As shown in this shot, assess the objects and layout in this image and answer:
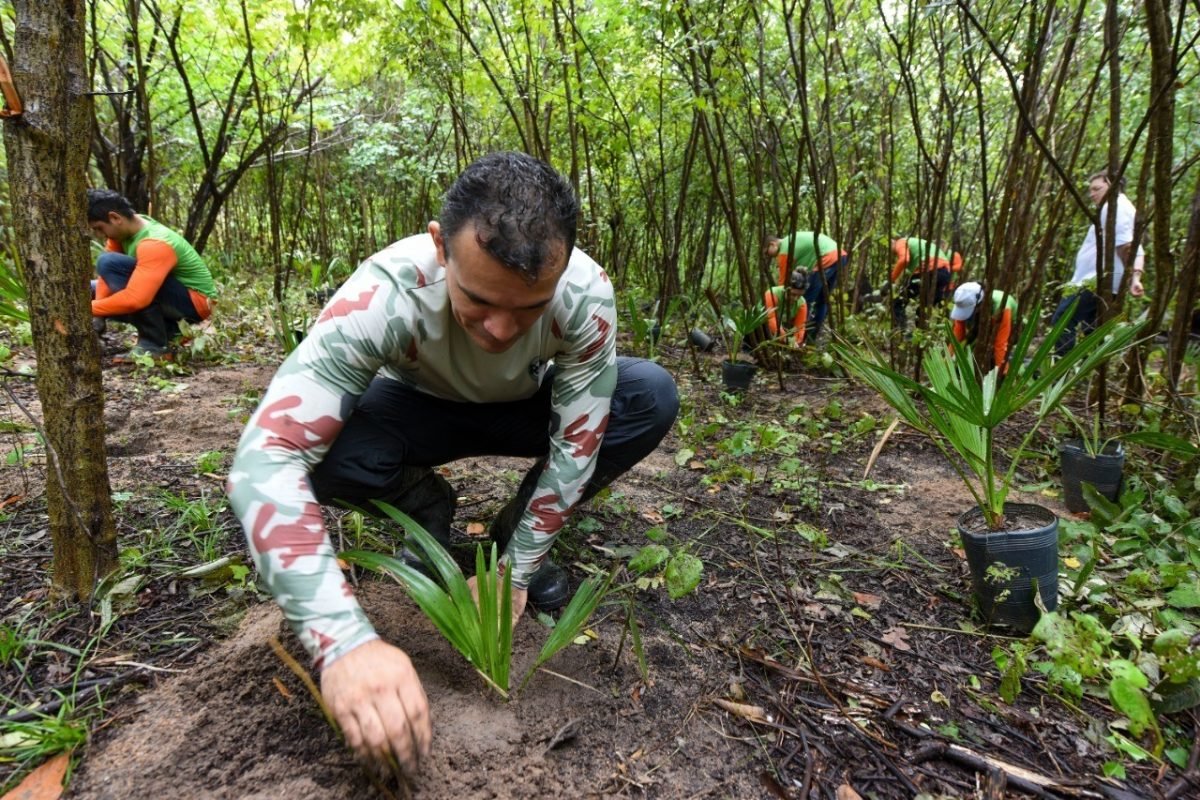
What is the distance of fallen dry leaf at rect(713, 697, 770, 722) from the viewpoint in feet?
4.38

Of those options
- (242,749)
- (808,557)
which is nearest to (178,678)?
(242,749)

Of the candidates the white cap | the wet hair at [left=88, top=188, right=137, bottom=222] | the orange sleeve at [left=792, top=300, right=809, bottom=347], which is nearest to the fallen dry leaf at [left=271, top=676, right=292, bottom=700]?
the wet hair at [left=88, top=188, right=137, bottom=222]

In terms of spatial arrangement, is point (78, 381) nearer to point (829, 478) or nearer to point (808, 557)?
point (808, 557)

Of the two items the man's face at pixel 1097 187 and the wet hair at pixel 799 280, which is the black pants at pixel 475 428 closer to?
the wet hair at pixel 799 280

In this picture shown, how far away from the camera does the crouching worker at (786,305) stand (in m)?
4.20

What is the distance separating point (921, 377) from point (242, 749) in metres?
3.78

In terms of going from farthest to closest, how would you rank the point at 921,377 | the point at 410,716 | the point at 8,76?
the point at 921,377 < the point at 8,76 < the point at 410,716

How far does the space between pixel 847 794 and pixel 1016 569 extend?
740 mm

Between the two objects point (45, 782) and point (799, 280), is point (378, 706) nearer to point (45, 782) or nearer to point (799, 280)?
point (45, 782)

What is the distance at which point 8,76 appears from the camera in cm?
113

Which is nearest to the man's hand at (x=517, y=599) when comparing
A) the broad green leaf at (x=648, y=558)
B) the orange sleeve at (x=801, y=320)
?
the broad green leaf at (x=648, y=558)

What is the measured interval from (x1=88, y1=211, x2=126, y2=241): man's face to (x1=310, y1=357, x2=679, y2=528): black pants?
10.8 ft

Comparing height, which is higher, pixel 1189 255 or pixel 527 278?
pixel 1189 255

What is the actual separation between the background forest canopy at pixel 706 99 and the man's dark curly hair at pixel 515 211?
131 cm
